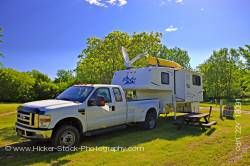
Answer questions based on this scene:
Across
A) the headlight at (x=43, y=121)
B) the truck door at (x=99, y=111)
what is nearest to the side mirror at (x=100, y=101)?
the truck door at (x=99, y=111)

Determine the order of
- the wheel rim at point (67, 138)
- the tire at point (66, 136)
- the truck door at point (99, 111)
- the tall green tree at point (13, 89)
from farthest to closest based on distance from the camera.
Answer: the tall green tree at point (13, 89)
the truck door at point (99, 111)
the wheel rim at point (67, 138)
the tire at point (66, 136)

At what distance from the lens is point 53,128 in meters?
8.17

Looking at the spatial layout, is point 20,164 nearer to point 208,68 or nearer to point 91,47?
point 91,47

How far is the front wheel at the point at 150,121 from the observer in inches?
483

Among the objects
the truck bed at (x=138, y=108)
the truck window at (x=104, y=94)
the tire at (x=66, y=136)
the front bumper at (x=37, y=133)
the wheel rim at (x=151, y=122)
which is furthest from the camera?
the wheel rim at (x=151, y=122)

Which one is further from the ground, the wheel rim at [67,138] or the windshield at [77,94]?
the windshield at [77,94]

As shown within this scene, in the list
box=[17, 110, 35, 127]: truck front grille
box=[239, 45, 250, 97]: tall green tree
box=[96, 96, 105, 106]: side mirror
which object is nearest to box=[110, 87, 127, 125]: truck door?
box=[96, 96, 105, 106]: side mirror

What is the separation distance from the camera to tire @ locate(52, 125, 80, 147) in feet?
27.1

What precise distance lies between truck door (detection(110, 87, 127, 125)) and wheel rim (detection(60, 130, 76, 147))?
1.96 m

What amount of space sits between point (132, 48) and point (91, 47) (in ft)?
15.5

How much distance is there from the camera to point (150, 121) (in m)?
12.5

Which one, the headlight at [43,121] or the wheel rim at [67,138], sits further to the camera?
the wheel rim at [67,138]

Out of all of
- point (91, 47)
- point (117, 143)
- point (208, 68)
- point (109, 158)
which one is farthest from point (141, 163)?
point (208, 68)

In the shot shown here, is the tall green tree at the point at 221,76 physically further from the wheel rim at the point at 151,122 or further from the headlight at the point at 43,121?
the headlight at the point at 43,121
